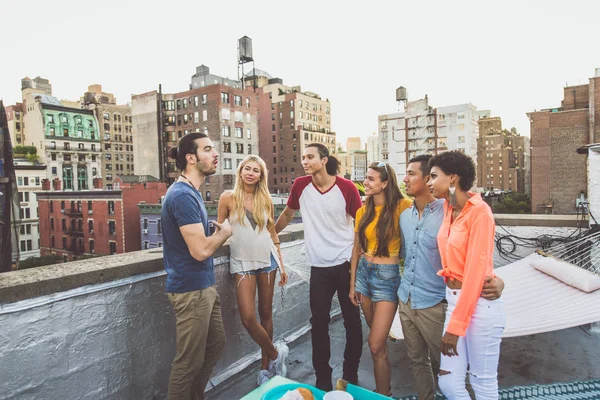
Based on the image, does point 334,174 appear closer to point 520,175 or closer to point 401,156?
point 401,156

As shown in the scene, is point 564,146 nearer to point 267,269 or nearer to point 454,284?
point 267,269

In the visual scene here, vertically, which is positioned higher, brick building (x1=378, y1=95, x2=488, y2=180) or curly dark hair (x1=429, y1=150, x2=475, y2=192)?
brick building (x1=378, y1=95, x2=488, y2=180)

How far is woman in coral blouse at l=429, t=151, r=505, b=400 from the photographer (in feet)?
7.16

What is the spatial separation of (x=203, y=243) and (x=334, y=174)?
5.38 feet

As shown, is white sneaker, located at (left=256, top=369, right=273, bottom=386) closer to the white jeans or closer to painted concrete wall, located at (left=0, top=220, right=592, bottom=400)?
painted concrete wall, located at (left=0, top=220, right=592, bottom=400)

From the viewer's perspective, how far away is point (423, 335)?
8.89 feet

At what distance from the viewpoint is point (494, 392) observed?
225 cm

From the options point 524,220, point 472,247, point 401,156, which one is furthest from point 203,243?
point 401,156

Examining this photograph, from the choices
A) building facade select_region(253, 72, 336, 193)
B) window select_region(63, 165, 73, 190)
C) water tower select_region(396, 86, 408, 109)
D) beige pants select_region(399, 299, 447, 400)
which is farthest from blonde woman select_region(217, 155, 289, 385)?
window select_region(63, 165, 73, 190)

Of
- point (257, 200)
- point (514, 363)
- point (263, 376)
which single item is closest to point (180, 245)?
point (257, 200)

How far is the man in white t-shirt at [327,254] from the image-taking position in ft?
11.3

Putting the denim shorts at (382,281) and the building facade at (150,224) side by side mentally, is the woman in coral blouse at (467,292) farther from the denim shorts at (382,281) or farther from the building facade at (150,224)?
the building facade at (150,224)

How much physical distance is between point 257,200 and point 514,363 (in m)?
2.95

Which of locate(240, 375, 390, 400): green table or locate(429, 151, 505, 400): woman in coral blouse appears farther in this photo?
locate(429, 151, 505, 400): woman in coral blouse
